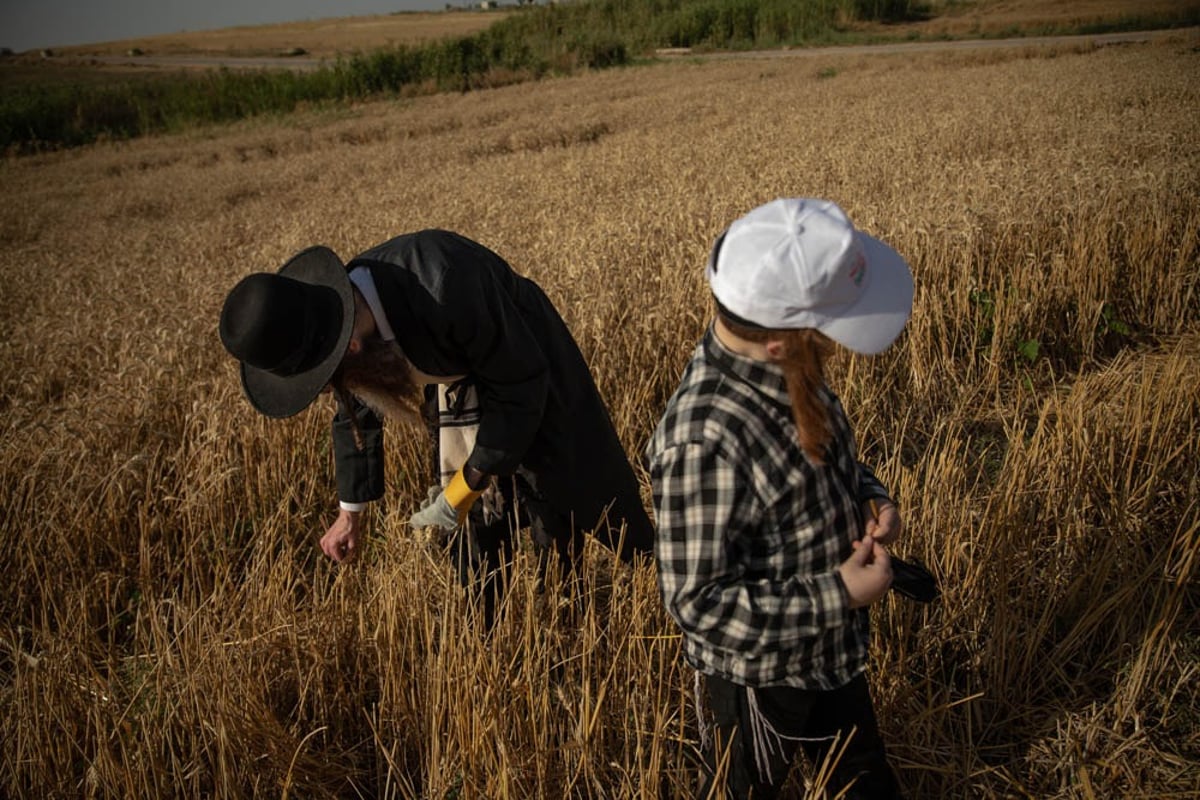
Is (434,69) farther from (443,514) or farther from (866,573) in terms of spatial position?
(866,573)

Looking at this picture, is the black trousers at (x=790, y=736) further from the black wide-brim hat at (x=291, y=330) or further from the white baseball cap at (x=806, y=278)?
the black wide-brim hat at (x=291, y=330)

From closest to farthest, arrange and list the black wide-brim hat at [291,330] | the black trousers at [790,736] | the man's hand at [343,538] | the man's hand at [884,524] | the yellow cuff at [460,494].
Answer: the man's hand at [884,524] < the black trousers at [790,736] < the black wide-brim hat at [291,330] < the yellow cuff at [460,494] < the man's hand at [343,538]

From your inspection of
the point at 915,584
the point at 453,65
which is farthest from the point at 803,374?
the point at 453,65

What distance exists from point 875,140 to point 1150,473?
298 inches

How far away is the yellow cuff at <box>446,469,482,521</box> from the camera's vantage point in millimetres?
1923

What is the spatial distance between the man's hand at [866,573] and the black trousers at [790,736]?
30cm

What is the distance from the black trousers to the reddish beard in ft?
3.33

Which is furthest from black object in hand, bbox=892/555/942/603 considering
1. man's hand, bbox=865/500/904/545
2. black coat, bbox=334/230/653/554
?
black coat, bbox=334/230/653/554

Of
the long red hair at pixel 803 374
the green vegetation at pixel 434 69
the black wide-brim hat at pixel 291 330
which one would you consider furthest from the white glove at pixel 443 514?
the green vegetation at pixel 434 69

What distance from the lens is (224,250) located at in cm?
817

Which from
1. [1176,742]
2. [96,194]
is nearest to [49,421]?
[1176,742]

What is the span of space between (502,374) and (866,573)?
1.06 meters

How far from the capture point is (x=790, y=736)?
1444 millimetres

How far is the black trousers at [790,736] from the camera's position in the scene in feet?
4.68
